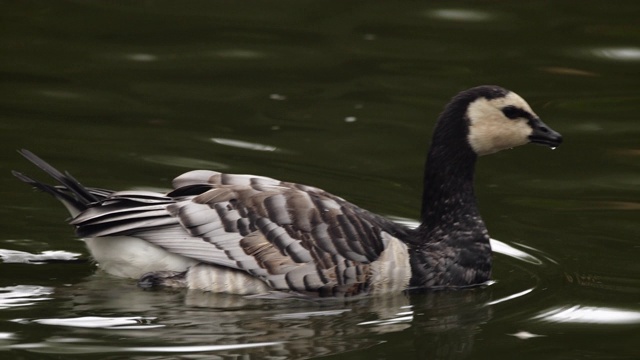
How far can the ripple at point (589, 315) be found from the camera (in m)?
10.1

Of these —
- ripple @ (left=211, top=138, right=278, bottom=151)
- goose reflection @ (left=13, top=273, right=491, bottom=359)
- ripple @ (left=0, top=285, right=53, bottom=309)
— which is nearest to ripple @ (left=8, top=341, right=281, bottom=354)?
goose reflection @ (left=13, top=273, right=491, bottom=359)

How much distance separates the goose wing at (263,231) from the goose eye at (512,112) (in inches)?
51.1

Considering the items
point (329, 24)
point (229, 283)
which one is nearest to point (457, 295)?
point (229, 283)

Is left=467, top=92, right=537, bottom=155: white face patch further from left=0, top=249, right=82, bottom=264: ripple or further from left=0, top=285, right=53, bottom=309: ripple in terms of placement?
left=0, top=285, right=53, bottom=309: ripple

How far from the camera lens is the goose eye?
10969mm

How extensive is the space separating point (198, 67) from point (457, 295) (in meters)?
5.84

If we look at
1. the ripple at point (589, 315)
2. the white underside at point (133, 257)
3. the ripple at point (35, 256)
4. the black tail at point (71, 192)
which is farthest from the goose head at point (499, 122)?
the ripple at point (35, 256)

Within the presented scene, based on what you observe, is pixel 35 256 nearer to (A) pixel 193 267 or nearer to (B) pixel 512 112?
(A) pixel 193 267

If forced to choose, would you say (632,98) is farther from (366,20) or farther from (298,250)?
(298,250)

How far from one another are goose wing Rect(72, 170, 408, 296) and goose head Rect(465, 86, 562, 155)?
106 cm

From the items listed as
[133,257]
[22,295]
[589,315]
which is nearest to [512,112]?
[589,315]

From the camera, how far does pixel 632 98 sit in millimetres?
15125

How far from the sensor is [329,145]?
542 inches

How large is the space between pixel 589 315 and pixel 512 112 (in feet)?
5.33
